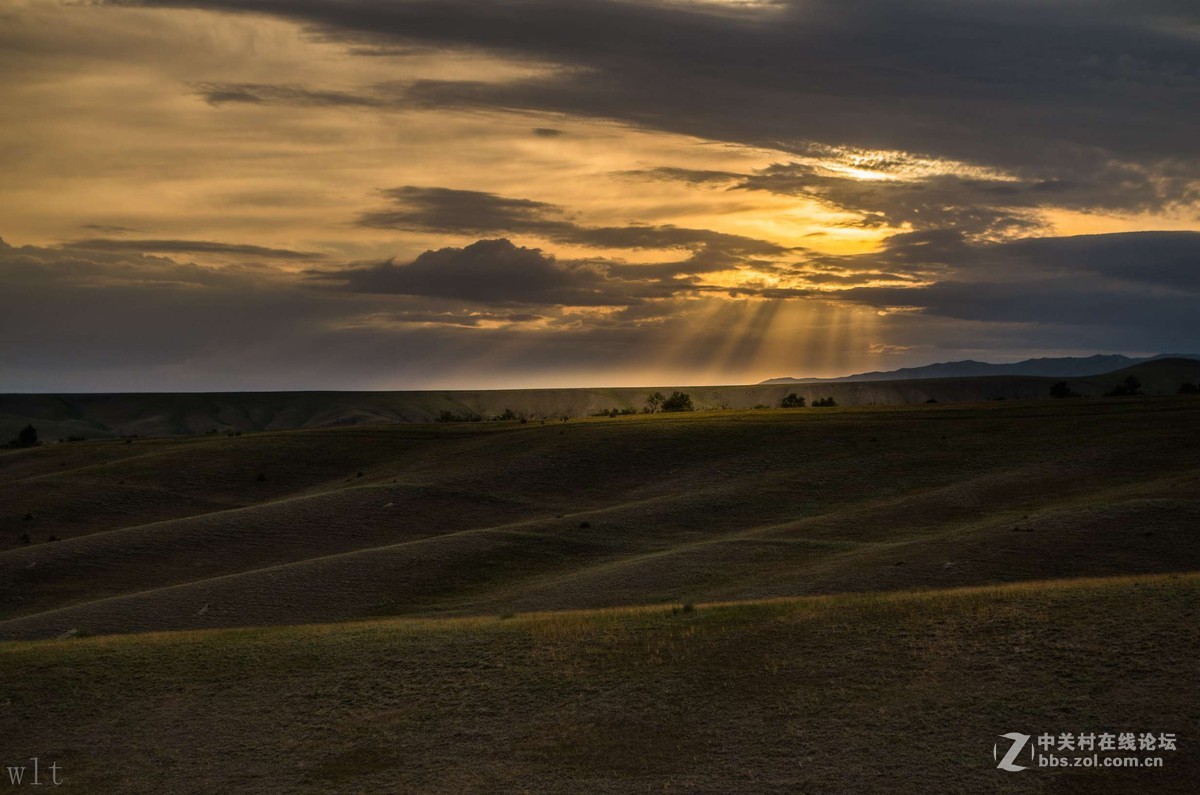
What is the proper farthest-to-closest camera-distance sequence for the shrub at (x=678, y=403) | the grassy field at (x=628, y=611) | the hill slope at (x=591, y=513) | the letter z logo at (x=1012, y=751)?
the shrub at (x=678, y=403) < the hill slope at (x=591, y=513) < the grassy field at (x=628, y=611) < the letter z logo at (x=1012, y=751)

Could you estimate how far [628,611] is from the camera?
32875mm

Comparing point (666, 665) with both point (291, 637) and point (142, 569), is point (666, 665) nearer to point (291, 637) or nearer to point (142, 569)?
point (291, 637)

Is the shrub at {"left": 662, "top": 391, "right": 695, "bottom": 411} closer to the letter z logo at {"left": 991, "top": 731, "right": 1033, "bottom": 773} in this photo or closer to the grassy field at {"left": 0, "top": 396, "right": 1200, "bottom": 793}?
the grassy field at {"left": 0, "top": 396, "right": 1200, "bottom": 793}

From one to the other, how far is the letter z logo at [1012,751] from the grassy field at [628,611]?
249 mm

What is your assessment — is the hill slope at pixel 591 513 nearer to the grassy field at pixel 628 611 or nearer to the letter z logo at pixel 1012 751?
the grassy field at pixel 628 611

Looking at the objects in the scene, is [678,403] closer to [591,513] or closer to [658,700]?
[591,513]

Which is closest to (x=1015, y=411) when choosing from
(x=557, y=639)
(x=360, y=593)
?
(x=360, y=593)

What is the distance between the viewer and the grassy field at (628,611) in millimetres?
21719

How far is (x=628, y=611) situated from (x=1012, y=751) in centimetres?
1456

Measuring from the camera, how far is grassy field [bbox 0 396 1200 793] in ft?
71.3

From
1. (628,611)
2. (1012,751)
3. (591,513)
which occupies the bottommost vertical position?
(1012,751)

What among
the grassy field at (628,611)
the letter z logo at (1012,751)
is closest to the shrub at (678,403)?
the grassy field at (628,611)

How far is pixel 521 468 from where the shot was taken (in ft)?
277

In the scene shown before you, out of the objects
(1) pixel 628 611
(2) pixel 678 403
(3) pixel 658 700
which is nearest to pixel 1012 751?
(3) pixel 658 700
